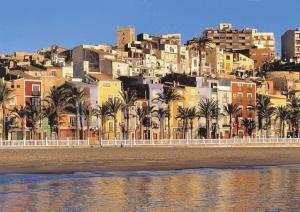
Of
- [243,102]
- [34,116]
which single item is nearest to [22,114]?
[34,116]

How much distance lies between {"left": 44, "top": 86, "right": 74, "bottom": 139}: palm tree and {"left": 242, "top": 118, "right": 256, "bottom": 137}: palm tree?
33.3 meters

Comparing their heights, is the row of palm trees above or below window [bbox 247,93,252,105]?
below

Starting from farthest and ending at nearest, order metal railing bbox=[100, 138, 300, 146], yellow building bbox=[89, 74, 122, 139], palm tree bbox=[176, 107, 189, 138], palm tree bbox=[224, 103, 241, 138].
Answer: palm tree bbox=[224, 103, 241, 138]
palm tree bbox=[176, 107, 189, 138]
yellow building bbox=[89, 74, 122, 139]
metal railing bbox=[100, 138, 300, 146]

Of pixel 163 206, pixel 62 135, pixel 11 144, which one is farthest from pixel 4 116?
pixel 163 206

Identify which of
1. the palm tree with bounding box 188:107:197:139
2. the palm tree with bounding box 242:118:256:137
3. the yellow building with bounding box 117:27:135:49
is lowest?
the palm tree with bounding box 242:118:256:137

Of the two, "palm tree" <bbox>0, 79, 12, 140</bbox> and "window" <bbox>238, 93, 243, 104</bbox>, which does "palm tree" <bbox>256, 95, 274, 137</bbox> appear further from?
"palm tree" <bbox>0, 79, 12, 140</bbox>

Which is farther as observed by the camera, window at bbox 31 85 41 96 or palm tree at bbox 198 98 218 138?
palm tree at bbox 198 98 218 138

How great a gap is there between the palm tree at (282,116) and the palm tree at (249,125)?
15.0 feet

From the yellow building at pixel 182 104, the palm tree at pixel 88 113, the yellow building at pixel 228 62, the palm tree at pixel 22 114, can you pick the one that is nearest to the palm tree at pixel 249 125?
the yellow building at pixel 182 104

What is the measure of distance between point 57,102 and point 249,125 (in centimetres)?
3870

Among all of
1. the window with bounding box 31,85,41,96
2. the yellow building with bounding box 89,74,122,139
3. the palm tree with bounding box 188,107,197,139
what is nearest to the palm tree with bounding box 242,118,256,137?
the palm tree with bounding box 188,107,197,139

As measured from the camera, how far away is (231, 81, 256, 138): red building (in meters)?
113

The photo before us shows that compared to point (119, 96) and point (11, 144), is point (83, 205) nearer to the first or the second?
point (11, 144)

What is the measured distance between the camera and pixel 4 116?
85188 mm
